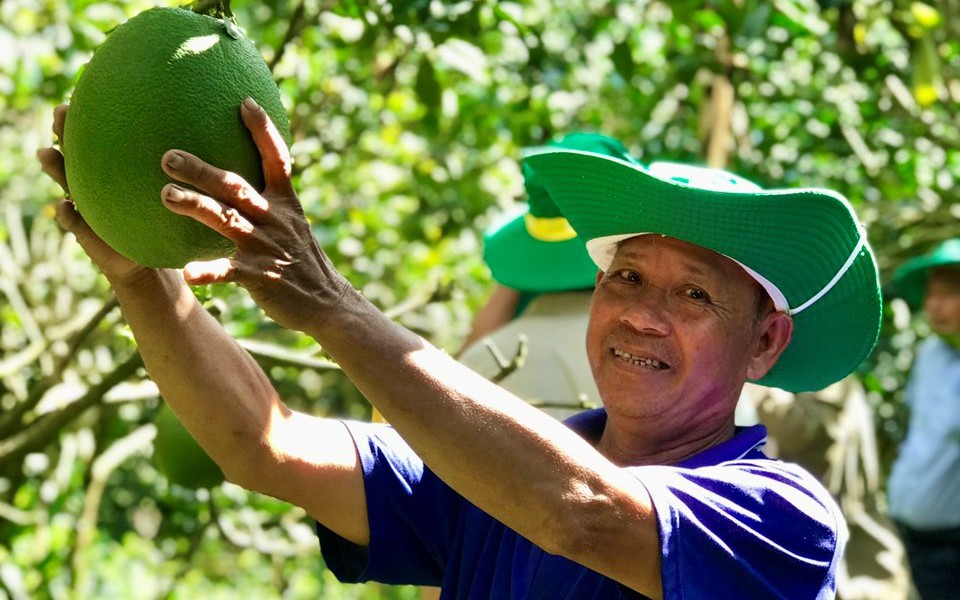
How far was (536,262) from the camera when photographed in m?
3.00

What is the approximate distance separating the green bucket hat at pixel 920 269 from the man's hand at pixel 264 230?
3.38 m

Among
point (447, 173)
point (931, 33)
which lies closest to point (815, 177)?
point (931, 33)

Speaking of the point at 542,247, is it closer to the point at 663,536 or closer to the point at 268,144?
the point at 663,536

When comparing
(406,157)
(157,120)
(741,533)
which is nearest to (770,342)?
(741,533)

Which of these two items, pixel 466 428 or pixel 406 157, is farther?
pixel 406 157

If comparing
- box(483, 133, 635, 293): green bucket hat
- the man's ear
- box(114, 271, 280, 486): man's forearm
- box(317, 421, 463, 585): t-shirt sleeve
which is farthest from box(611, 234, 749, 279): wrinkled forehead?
box(483, 133, 635, 293): green bucket hat

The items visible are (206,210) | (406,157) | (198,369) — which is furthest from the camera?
(406,157)

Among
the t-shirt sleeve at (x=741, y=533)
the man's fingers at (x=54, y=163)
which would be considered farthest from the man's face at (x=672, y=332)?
the man's fingers at (x=54, y=163)

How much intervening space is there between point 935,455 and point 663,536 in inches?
123

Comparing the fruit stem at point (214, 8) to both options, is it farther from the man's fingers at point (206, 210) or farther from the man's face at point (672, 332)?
the man's face at point (672, 332)

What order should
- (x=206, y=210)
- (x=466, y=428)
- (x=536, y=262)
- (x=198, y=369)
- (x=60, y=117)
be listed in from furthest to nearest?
(x=536, y=262) < (x=198, y=369) < (x=60, y=117) < (x=466, y=428) < (x=206, y=210)

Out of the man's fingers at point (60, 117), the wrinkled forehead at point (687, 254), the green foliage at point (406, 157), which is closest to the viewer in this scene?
the man's fingers at point (60, 117)

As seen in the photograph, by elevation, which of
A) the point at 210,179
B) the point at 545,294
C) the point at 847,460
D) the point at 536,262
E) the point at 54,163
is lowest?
the point at 847,460

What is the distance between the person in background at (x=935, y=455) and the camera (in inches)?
167
